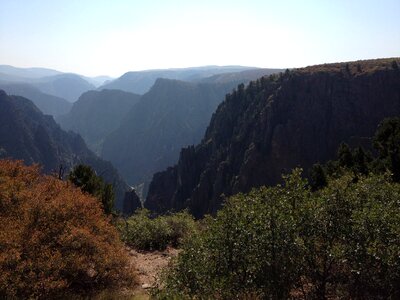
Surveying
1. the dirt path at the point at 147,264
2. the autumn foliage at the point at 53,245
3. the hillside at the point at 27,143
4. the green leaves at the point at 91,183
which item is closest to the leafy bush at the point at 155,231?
the dirt path at the point at 147,264

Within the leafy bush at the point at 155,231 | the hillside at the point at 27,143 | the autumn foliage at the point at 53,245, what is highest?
the autumn foliage at the point at 53,245

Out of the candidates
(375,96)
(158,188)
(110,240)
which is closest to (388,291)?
(110,240)

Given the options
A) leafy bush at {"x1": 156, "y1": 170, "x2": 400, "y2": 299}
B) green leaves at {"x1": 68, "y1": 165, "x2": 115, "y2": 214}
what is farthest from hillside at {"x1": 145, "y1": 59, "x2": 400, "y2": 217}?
leafy bush at {"x1": 156, "y1": 170, "x2": 400, "y2": 299}

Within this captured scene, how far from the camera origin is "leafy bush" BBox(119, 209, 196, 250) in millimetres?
24844

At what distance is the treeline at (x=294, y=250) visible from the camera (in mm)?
8859

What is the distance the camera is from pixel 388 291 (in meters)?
8.98

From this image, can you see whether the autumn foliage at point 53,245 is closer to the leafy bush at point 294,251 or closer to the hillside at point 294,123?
the leafy bush at point 294,251

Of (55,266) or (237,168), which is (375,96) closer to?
(237,168)

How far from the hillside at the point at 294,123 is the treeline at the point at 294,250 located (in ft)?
268

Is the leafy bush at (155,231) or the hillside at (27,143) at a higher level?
the leafy bush at (155,231)

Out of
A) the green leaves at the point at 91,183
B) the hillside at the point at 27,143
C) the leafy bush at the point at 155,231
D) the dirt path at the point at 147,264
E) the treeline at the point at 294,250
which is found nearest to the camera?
the treeline at the point at 294,250

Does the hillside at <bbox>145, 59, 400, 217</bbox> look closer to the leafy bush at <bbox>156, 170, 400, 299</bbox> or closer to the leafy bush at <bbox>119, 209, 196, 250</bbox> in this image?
the leafy bush at <bbox>119, 209, 196, 250</bbox>

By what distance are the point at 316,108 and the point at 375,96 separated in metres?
13.9

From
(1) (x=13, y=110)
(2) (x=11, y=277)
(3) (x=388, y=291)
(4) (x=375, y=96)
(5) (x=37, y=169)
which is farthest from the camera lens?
(1) (x=13, y=110)
